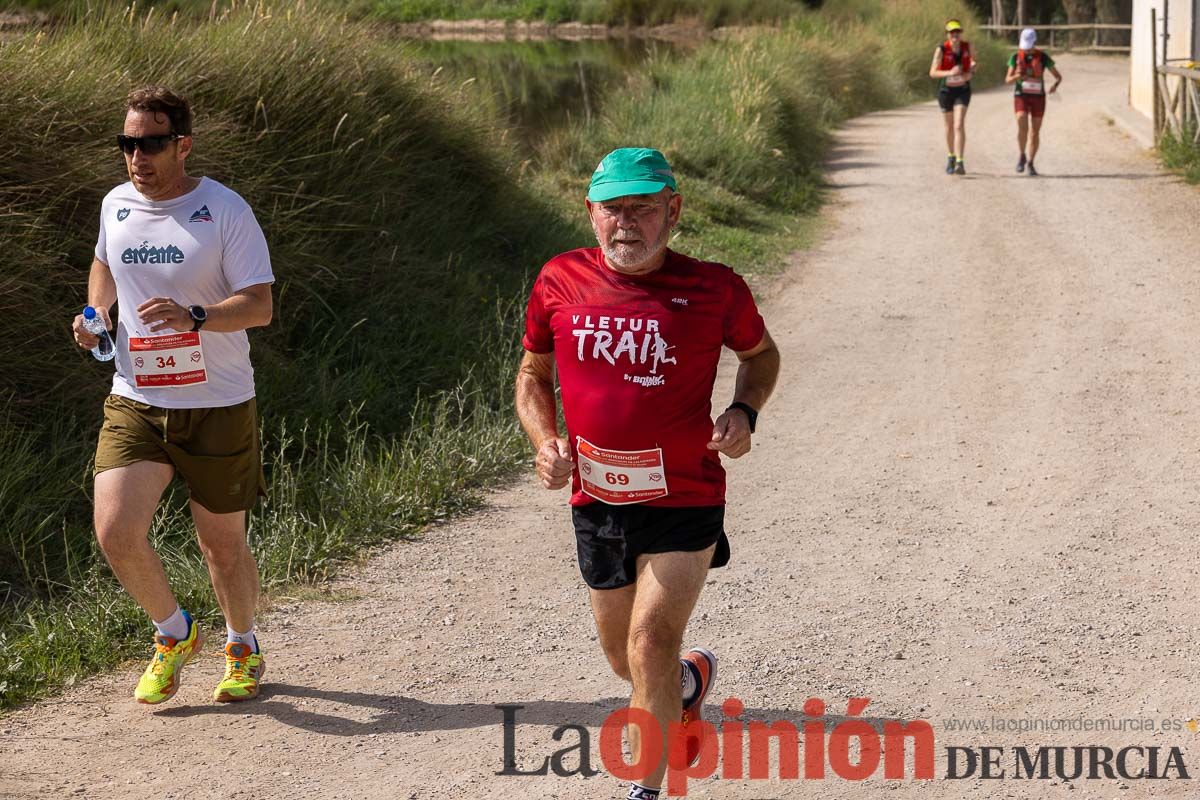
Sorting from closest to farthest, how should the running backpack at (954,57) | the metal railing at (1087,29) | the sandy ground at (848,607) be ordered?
1. the sandy ground at (848,607)
2. the running backpack at (954,57)
3. the metal railing at (1087,29)

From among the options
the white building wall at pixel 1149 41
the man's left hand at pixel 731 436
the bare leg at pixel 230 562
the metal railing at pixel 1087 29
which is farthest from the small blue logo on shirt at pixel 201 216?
the metal railing at pixel 1087 29

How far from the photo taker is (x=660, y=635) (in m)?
4.03

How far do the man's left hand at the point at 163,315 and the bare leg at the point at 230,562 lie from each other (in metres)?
0.78

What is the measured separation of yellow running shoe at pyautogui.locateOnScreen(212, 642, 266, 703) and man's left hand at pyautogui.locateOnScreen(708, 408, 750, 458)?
216 centimetres

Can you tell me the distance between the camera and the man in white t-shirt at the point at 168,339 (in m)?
4.92

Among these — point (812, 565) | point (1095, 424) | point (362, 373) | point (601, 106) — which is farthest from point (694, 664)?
point (601, 106)

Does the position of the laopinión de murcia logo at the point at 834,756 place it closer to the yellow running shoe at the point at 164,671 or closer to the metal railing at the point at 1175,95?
the yellow running shoe at the point at 164,671

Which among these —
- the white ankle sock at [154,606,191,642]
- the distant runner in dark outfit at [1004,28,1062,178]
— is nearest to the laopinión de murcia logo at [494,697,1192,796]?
the white ankle sock at [154,606,191,642]

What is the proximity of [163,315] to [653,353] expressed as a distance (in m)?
1.63

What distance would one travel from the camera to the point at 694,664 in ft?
15.3

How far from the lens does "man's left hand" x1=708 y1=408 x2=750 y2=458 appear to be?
4.06 metres

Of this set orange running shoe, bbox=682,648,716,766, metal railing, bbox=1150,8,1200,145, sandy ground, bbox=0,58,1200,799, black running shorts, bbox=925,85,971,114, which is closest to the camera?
orange running shoe, bbox=682,648,716,766

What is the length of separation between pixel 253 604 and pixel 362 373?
16.4ft

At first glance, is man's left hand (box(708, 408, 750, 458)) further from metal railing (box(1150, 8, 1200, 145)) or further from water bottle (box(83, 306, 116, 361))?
metal railing (box(1150, 8, 1200, 145))
